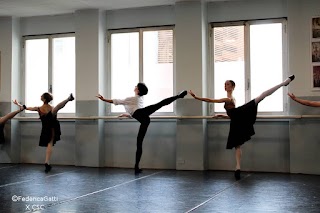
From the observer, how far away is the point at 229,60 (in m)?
7.54

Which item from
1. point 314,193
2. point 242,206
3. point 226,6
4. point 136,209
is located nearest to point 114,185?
point 136,209

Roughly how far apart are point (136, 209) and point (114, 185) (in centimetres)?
156

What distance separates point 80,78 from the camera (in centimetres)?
808

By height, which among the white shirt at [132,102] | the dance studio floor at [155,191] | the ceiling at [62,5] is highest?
the ceiling at [62,5]

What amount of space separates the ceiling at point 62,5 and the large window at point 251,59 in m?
1.20

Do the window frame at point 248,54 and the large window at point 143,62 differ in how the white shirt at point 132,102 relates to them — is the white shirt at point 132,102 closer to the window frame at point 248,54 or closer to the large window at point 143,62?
the large window at point 143,62

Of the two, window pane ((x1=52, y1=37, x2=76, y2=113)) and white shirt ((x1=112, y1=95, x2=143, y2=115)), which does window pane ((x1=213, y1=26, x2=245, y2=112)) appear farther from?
window pane ((x1=52, y1=37, x2=76, y2=113))

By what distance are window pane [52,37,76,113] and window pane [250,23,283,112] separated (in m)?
3.54

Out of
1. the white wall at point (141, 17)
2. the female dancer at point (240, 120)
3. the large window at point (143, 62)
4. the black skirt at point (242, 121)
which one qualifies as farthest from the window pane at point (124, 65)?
the black skirt at point (242, 121)

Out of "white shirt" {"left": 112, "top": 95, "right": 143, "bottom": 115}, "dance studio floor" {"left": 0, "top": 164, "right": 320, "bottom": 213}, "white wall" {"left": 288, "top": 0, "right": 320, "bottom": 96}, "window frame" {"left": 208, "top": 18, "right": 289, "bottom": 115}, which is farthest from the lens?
"window frame" {"left": 208, "top": 18, "right": 289, "bottom": 115}

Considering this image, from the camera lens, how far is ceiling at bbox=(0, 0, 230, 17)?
7.52 metres

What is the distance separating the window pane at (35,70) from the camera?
8805 millimetres

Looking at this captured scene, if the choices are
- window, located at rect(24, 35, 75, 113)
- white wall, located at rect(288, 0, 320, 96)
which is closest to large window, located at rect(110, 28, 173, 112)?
window, located at rect(24, 35, 75, 113)

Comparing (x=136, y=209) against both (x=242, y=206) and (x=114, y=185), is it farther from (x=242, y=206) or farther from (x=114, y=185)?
(x=114, y=185)
